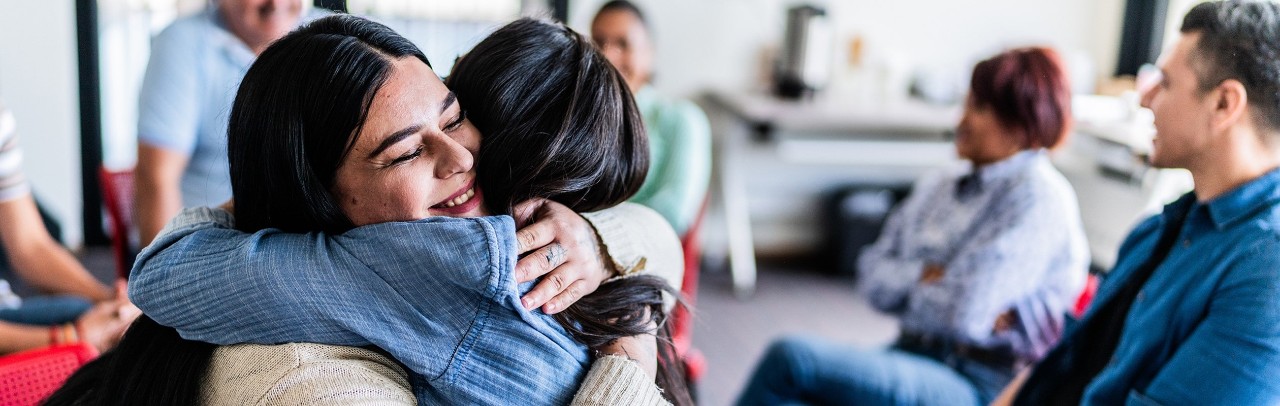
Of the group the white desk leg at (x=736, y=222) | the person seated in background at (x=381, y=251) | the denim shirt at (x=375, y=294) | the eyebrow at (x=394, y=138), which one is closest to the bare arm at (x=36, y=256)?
the person seated in background at (x=381, y=251)

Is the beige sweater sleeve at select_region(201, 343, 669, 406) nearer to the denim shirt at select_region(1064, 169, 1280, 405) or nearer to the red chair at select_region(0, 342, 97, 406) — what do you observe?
the red chair at select_region(0, 342, 97, 406)

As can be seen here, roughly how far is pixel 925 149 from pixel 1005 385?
8.44 feet

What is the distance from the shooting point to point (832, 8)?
4.28 meters

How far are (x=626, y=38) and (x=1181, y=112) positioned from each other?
148 cm

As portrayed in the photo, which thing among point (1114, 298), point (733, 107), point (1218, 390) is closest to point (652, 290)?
point (1218, 390)

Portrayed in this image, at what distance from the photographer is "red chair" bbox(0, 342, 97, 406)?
1.15m

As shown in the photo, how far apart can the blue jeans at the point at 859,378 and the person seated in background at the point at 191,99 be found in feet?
3.99

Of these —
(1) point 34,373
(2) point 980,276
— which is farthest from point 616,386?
(2) point 980,276

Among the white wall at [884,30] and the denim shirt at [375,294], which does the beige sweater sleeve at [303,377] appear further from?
the white wall at [884,30]

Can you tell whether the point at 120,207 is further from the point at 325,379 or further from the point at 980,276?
the point at 980,276

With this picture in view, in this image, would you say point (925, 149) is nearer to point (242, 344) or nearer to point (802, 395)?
point (802, 395)

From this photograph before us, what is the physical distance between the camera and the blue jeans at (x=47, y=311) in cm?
180

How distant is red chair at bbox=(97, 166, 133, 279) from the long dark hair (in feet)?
4.67

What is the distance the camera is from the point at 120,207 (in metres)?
2.14
